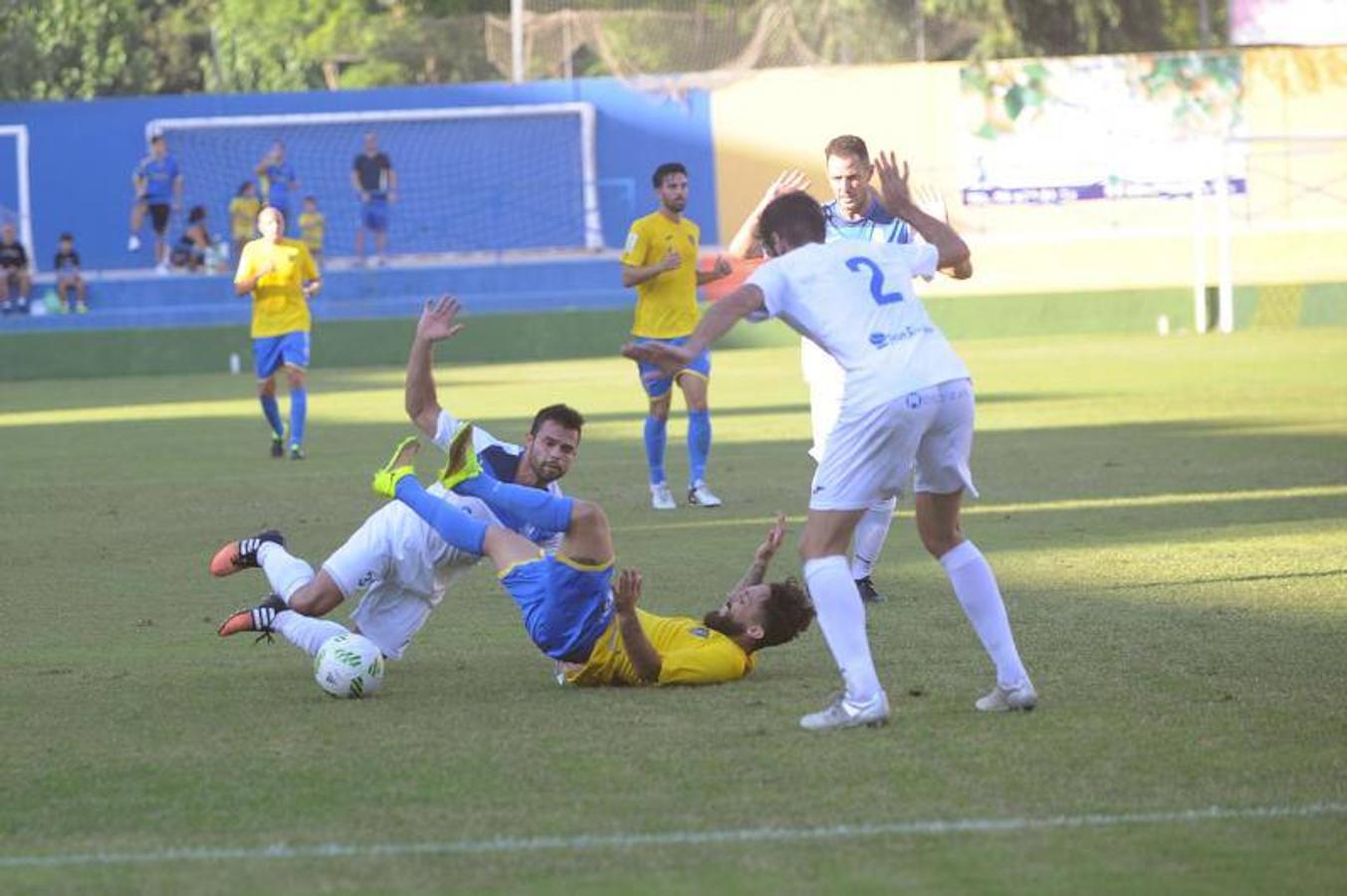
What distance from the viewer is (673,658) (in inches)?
349

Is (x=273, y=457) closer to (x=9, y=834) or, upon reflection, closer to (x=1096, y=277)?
(x=9, y=834)

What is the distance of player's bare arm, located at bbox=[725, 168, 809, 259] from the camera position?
917cm

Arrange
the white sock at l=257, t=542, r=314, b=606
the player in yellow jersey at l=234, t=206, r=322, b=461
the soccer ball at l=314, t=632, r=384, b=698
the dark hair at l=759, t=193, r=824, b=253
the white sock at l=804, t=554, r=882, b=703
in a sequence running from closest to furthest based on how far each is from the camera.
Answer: the white sock at l=804, t=554, r=882, b=703
the dark hair at l=759, t=193, r=824, b=253
the soccer ball at l=314, t=632, r=384, b=698
the white sock at l=257, t=542, r=314, b=606
the player in yellow jersey at l=234, t=206, r=322, b=461

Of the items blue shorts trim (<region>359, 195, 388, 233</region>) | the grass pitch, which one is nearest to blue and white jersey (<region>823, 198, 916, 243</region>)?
the grass pitch

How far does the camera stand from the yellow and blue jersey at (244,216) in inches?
1587

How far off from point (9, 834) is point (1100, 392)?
19.6m

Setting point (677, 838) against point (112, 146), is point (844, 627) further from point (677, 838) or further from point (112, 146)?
point (112, 146)

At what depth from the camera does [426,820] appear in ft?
21.7

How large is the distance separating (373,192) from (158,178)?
13.1 ft

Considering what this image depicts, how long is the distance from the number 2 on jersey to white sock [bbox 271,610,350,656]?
2673 millimetres

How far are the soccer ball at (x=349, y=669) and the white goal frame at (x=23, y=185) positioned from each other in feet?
120

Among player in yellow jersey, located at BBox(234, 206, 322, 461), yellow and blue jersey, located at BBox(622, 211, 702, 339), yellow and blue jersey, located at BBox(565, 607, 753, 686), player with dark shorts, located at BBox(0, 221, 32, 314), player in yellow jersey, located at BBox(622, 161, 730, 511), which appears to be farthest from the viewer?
player with dark shorts, located at BBox(0, 221, 32, 314)

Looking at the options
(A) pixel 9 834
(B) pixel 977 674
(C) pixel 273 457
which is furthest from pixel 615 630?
(C) pixel 273 457

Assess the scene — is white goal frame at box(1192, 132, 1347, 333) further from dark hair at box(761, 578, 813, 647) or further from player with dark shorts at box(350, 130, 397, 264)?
dark hair at box(761, 578, 813, 647)
